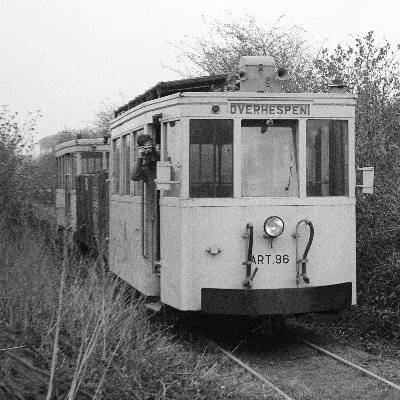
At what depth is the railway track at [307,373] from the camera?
7.47m

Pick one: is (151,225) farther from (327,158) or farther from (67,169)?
(67,169)

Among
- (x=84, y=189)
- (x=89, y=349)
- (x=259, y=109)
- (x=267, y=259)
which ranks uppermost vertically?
(x=259, y=109)

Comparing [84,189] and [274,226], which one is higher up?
[84,189]

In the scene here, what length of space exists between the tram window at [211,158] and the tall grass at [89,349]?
1661mm

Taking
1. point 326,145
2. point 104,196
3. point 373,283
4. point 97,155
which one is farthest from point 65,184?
point 326,145

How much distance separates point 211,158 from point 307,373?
2.34 meters

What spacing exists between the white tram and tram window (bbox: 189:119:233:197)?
0.01m

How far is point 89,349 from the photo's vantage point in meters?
5.64

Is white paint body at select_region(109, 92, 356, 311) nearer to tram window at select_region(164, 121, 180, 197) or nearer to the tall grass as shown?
tram window at select_region(164, 121, 180, 197)

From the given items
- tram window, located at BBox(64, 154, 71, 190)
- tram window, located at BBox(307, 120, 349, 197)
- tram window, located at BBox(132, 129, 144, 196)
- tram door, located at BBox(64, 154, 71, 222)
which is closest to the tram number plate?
tram window, located at BBox(307, 120, 349, 197)

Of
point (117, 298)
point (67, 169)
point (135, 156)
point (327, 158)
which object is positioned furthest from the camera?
point (67, 169)

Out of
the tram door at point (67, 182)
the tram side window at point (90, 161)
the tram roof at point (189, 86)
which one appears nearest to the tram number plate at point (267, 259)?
the tram roof at point (189, 86)

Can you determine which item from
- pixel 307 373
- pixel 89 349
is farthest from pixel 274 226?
pixel 89 349

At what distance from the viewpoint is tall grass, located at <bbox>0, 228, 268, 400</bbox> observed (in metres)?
6.02
